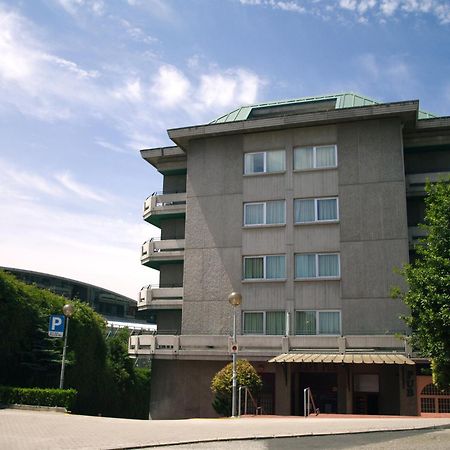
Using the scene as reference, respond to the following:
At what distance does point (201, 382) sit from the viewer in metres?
33.4

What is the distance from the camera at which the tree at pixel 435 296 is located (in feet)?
72.4

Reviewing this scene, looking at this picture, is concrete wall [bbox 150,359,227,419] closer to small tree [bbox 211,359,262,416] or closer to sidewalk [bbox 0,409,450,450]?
small tree [bbox 211,359,262,416]

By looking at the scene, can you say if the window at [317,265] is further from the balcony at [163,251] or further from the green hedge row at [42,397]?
the green hedge row at [42,397]

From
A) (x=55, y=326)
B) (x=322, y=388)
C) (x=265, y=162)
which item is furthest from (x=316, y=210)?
(x=55, y=326)

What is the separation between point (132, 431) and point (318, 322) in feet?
57.1

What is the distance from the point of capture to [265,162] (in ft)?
119

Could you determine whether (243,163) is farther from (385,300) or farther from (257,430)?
(257,430)

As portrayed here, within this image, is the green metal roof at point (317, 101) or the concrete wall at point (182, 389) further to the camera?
the green metal roof at point (317, 101)

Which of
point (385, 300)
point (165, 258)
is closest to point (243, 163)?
point (165, 258)

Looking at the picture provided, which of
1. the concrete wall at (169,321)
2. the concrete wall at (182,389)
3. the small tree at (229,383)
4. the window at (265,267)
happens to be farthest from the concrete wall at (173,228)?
the small tree at (229,383)

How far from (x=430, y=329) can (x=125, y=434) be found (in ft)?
38.9

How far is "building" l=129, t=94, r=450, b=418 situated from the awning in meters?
0.31

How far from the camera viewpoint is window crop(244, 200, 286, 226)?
116ft

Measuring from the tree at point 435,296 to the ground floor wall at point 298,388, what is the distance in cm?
750
